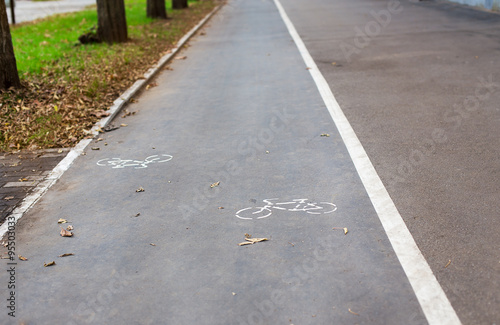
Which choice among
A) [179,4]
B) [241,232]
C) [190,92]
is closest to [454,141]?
[241,232]

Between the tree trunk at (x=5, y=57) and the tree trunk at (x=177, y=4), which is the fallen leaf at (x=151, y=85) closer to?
the tree trunk at (x=5, y=57)

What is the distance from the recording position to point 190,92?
10195mm

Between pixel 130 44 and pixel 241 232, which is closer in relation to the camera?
Result: pixel 241 232

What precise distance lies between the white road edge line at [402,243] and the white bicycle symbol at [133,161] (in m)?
2.19

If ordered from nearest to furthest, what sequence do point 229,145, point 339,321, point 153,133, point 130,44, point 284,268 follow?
1. point 339,321
2. point 284,268
3. point 229,145
4. point 153,133
5. point 130,44

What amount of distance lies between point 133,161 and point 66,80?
196 inches

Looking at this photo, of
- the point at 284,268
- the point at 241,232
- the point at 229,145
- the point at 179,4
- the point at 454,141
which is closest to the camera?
the point at 284,268

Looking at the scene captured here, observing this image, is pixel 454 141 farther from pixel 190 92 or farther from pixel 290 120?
pixel 190 92

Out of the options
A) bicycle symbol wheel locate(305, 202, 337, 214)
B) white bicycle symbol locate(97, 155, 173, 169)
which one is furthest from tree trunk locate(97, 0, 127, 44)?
bicycle symbol wheel locate(305, 202, 337, 214)

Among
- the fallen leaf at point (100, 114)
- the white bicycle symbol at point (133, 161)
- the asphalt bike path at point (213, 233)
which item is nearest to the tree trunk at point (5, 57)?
the fallen leaf at point (100, 114)

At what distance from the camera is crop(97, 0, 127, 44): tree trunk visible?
15336 mm

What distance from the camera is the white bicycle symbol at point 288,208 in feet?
16.3

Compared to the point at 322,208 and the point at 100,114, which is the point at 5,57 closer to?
the point at 100,114

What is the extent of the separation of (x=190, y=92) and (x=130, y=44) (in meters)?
5.98
